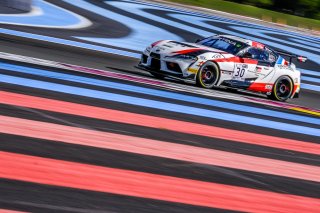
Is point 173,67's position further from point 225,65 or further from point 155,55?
point 225,65

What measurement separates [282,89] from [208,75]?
2474 mm

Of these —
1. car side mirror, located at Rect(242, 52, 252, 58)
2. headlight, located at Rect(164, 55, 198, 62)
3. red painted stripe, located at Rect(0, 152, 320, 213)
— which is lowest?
headlight, located at Rect(164, 55, 198, 62)

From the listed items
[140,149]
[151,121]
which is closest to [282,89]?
[151,121]

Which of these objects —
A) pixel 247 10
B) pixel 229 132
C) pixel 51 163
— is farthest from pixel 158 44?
pixel 247 10

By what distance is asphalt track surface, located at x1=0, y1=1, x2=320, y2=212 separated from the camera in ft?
21.1

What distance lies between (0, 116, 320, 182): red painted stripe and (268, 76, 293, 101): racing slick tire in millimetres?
7572

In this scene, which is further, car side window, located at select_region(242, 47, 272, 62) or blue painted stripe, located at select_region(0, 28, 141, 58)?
blue painted stripe, located at select_region(0, 28, 141, 58)

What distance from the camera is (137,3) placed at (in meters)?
32.4

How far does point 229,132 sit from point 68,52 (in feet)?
23.8

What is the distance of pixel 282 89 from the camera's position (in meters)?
16.9

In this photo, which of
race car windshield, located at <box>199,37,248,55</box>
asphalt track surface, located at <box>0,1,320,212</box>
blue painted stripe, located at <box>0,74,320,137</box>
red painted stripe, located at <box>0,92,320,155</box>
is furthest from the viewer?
race car windshield, located at <box>199,37,248,55</box>

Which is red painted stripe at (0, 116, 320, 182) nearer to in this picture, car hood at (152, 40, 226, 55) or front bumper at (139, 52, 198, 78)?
front bumper at (139, 52, 198, 78)

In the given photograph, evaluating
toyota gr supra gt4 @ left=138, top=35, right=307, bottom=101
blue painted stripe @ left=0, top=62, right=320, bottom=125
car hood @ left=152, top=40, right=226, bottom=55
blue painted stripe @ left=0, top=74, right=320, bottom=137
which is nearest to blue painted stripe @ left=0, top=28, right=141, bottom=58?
toyota gr supra gt4 @ left=138, top=35, right=307, bottom=101

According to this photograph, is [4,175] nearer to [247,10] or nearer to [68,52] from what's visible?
[68,52]
